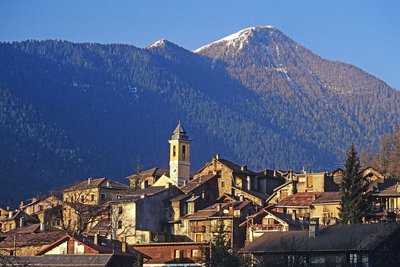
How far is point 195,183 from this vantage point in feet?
397

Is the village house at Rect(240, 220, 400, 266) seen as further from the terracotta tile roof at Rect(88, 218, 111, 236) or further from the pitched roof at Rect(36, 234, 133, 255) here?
the terracotta tile roof at Rect(88, 218, 111, 236)

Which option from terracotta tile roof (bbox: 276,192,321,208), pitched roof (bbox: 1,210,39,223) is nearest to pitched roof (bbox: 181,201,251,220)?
terracotta tile roof (bbox: 276,192,321,208)

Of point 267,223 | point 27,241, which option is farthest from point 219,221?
point 27,241

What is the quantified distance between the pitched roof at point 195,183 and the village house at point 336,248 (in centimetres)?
3918

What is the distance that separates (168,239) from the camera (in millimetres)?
104438

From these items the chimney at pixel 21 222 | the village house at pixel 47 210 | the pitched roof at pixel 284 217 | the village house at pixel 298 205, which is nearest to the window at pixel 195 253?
the pitched roof at pixel 284 217

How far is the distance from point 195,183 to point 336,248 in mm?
49686

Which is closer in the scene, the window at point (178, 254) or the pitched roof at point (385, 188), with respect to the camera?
the window at point (178, 254)

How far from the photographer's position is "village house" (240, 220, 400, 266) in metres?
70.6

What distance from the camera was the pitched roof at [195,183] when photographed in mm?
116750

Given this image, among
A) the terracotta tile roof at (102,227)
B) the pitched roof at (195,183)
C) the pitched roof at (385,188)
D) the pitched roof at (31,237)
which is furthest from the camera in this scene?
the pitched roof at (195,183)

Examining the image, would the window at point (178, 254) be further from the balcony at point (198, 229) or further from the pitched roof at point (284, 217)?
the balcony at point (198, 229)

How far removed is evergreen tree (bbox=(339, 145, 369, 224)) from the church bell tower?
138 ft

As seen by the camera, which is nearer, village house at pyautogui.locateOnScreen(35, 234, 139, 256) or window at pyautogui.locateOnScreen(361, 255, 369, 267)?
window at pyautogui.locateOnScreen(361, 255, 369, 267)
